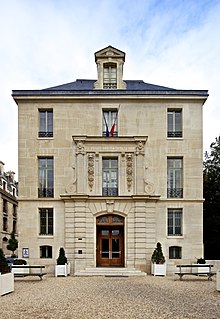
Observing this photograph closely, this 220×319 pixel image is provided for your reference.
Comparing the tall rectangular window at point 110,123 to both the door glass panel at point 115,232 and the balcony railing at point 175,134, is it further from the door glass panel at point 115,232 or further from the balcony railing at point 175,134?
the door glass panel at point 115,232

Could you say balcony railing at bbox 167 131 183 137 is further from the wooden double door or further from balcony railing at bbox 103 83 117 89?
the wooden double door

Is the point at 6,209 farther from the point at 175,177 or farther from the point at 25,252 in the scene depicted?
the point at 175,177

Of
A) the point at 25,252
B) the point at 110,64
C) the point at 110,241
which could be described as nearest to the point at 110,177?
the point at 110,241

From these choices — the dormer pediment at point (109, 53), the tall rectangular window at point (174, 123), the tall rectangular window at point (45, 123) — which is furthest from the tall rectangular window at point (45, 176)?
the tall rectangular window at point (174, 123)

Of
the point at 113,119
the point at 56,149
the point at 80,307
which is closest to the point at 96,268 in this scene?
the point at 56,149

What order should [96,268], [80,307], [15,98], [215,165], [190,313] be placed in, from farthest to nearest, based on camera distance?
[215,165] → [15,98] → [96,268] → [80,307] → [190,313]

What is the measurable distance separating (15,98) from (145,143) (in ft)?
25.7

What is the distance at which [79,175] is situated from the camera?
862 inches

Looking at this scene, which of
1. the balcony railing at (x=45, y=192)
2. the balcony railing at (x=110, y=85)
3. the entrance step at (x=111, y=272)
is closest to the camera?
the entrance step at (x=111, y=272)

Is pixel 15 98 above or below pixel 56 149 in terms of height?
above

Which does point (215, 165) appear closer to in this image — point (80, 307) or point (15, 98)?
point (15, 98)

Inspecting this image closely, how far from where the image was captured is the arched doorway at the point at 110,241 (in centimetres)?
2203

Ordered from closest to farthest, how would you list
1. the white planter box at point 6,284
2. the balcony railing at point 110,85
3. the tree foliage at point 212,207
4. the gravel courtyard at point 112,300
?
1. the gravel courtyard at point 112,300
2. the white planter box at point 6,284
3. the balcony railing at point 110,85
4. the tree foliage at point 212,207

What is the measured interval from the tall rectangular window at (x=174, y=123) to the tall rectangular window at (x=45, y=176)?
6999mm
